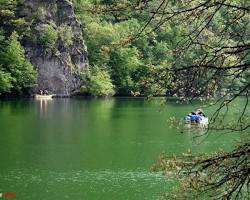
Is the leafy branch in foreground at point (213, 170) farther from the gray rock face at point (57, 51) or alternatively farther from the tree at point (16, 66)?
the gray rock face at point (57, 51)

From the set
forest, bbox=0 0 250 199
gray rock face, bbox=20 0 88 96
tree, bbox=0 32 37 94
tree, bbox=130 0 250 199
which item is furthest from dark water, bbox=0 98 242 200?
gray rock face, bbox=20 0 88 96

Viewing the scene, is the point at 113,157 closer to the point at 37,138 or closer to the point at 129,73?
the point at 37,138

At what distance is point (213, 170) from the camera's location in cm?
639

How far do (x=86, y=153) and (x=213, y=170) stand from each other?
66.5 feet

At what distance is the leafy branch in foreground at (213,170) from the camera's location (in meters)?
6.12

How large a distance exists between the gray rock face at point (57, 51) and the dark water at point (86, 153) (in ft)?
95.9

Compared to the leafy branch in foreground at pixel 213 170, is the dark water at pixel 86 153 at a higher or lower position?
lower

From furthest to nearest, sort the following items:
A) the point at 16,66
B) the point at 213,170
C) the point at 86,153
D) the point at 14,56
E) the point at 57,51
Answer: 1. the point at 57,51
2. the point at 16,66
3. the point at 14,56
4. the point at 86,153
5. the point at 213,170

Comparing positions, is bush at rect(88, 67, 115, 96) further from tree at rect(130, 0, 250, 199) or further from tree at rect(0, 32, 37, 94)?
tree at rect(130, 0, 250, 199)

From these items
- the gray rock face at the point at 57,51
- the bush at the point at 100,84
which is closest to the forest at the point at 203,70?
the gray rock face at the point at 57,51

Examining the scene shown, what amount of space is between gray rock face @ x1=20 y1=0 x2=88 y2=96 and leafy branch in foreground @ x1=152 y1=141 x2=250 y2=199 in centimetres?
6591

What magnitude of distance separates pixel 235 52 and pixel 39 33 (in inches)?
2637

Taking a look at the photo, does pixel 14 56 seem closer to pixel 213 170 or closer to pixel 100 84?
pixel 100 84

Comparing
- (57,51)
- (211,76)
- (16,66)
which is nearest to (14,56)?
(16,66)
